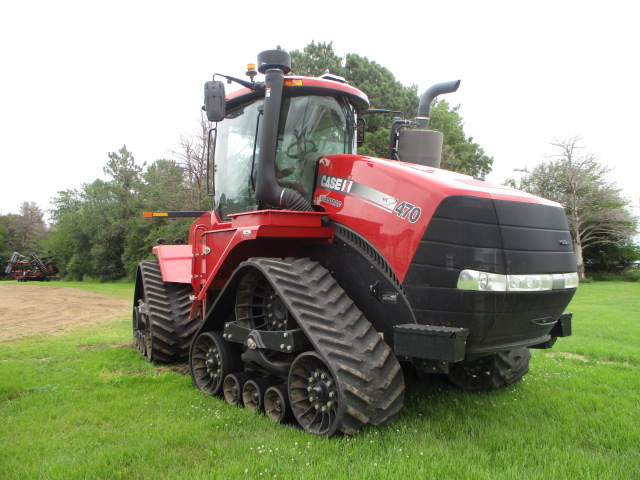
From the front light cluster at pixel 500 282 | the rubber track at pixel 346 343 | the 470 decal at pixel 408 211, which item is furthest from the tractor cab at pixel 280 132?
the front light cluster at pixel 500 282

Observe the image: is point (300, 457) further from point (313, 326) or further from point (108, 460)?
point (108, 460)

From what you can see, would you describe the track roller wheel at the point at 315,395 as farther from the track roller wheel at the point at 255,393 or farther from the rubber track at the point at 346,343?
the track roller wheel at the point at 255,393

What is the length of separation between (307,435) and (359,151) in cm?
1692

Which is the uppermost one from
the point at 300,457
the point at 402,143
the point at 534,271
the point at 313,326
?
the point at 402,143

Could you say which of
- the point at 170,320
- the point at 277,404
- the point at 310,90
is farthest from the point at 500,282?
the point at 170,320

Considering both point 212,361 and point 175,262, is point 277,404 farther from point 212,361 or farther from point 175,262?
point 175,262

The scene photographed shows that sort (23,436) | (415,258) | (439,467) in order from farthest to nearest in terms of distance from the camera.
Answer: (23,436)
(415,258)
(439,467)

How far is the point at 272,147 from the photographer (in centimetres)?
493

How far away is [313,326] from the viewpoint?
399 cm

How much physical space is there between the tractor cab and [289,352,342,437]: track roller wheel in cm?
149

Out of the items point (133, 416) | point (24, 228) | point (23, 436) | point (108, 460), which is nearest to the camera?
point (108, 460)

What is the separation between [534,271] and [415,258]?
0.91 m

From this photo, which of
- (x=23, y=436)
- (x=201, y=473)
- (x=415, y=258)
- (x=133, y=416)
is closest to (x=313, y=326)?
(x=415, y=258)

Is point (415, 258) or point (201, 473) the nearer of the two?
point (201, 473)
